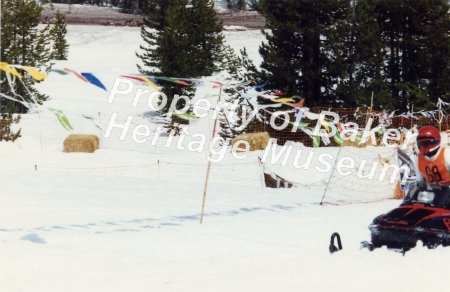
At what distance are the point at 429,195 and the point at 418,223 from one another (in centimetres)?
55

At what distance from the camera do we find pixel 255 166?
1867 cm

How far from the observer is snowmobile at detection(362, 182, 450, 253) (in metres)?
7.24

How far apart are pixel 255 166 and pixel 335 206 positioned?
20.6ft

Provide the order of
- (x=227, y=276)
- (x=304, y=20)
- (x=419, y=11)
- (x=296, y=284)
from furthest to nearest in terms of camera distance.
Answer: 1. (x=419, y=11)
2. (x=304, y=20)
3. (x=227, y=276)
4. (x=296, y=284)

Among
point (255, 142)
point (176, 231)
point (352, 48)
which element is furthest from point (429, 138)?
point (352, 48)

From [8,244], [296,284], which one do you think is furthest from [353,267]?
[8,244]

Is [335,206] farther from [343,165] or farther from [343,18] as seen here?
[343,18]

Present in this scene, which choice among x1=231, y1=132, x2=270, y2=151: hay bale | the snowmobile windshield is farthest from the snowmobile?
x1=231, y1=132, x2=270, y2=151: hay bale

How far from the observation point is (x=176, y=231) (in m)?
9.77

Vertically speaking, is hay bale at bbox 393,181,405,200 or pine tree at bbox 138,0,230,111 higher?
pine tree at bbox 138,0,230,111

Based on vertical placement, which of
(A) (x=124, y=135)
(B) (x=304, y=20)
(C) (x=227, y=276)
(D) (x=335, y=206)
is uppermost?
(B) (x=304, y=20)

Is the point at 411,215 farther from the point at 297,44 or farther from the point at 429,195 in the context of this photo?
the point at 297,44

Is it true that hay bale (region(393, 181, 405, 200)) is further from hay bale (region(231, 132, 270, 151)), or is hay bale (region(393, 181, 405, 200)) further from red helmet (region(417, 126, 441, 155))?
hay bale (region(231, 132, 270, 151))

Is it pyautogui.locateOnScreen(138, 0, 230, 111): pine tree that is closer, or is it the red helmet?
the red helmet
